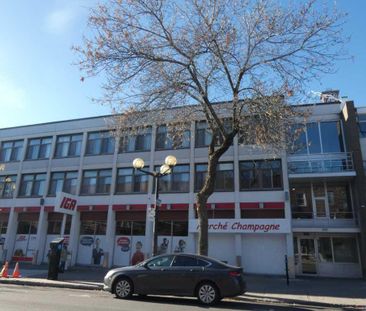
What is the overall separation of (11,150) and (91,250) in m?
12.0

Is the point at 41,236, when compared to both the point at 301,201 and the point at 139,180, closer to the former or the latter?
the point at 139,180

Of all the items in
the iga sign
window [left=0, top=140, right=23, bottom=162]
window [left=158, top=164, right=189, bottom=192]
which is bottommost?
the iga sign

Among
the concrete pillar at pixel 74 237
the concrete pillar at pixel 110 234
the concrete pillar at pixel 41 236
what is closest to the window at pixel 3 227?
the concrete pillar at pixel 41 236

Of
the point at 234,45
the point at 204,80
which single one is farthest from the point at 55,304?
the point at 234,45

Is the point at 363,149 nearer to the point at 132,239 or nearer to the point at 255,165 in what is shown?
the point at 255,165

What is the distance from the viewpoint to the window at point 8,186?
30.9m

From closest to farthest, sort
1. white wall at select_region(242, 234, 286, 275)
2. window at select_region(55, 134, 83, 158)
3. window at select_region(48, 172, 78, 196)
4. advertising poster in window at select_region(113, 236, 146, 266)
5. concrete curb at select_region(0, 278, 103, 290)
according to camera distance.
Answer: concrete curb at select_region(0, 278, 103, 290)
white wall at select_region(242, 234, 286, 275)
advertising poster in window at select_region(113, 236, 146, 266)
window at select_region(48, 172, 78, 196)
window at select_region(55, 134, 83, 158)

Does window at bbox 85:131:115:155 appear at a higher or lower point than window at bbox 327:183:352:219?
higher

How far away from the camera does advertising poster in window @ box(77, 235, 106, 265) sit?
86.0ft

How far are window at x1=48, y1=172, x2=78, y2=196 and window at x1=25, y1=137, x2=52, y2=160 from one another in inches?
84.1

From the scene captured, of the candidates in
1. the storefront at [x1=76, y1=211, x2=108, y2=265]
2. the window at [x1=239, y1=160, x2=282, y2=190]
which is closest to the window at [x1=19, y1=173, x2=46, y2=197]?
the storefront at [x1=76, y1=211, x2=108, y2=265]

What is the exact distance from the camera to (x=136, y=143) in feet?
90.8

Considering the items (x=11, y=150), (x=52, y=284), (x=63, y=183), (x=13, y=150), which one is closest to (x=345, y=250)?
(x=52, y=284)

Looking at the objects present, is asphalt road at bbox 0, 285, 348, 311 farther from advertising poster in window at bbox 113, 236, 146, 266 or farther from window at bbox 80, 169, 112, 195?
window at bbox 80, 169, 112, 195
